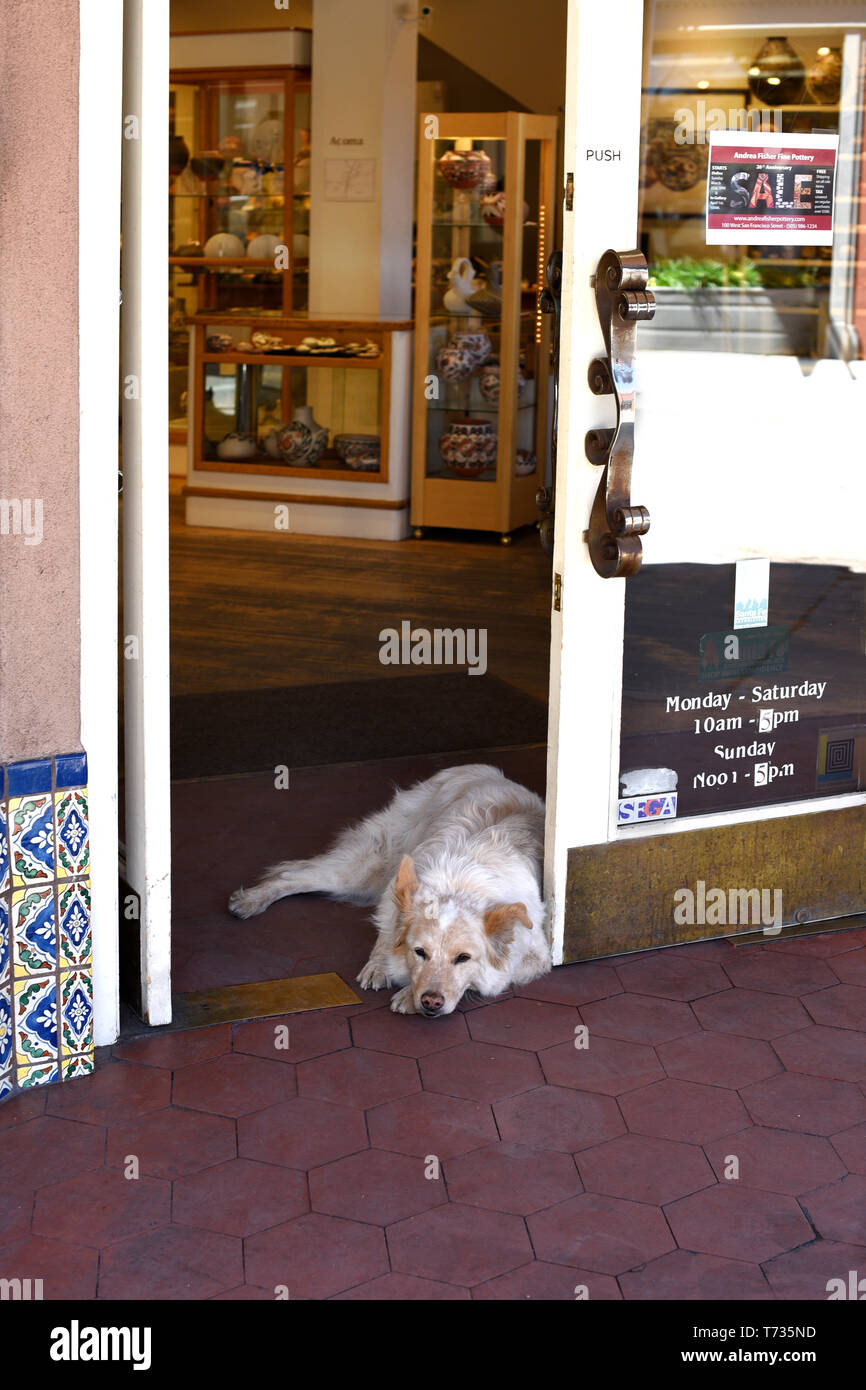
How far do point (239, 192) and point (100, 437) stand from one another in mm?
8958

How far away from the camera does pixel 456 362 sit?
9.05 metres

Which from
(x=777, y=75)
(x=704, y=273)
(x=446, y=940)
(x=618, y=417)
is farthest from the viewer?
(x=704, y=273)

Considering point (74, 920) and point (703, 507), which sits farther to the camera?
point (703, 507)

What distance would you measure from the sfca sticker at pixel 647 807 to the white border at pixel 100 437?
1.23 m

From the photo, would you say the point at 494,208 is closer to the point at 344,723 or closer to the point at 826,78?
the point at 344,723

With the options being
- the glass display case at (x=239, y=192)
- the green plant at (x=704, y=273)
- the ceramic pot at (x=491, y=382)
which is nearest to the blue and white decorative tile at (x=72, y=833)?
the green plant at (x=704, y=273)

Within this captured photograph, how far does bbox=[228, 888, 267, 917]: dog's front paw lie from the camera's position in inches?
152

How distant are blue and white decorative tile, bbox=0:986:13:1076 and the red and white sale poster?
7.56 ft

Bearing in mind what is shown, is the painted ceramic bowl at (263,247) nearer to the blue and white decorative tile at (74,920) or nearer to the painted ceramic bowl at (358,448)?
the painted ceramic bowl at (358,448)

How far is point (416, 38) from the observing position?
989 cm

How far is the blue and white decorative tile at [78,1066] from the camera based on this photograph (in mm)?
3029

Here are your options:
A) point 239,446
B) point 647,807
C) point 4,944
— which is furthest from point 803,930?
point 239,446

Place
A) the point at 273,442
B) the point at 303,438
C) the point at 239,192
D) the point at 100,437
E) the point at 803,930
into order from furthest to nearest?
the point at 239,192
the point at 273,442
the point at 303,438
the point at 803,930
the point at 100,437

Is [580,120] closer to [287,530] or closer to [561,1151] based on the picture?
[561,1151]
